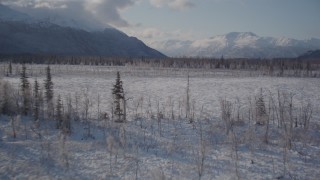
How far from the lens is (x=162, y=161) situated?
765 inches

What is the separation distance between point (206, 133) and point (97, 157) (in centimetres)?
1053

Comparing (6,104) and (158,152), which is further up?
(6,104)

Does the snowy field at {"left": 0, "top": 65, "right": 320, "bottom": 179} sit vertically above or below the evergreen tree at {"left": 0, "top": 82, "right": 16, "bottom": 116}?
below

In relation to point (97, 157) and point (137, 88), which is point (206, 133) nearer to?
point (97, 157)

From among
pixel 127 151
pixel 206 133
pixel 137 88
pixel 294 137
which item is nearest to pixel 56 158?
pixel 127 151

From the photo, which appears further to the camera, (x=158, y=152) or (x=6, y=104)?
(x=6, y=104)

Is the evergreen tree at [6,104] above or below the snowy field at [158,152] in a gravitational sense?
above

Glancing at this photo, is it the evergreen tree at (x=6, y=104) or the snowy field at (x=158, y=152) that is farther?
the evergreen tree at (x=6, y=104)

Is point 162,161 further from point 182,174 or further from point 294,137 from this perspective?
point 294,137

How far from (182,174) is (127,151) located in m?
4.36

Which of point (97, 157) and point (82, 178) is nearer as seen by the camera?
point (82, 178)

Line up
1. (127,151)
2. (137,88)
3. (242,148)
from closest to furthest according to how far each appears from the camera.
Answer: (127,151)
(242,148)
(137,88)

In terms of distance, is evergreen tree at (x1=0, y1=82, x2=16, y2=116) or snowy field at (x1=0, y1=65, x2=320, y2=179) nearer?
snowy field at (x1=0, y1=65, x2=320, y2=179)

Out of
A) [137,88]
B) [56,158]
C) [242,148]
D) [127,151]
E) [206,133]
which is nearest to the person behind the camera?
[56,158]
